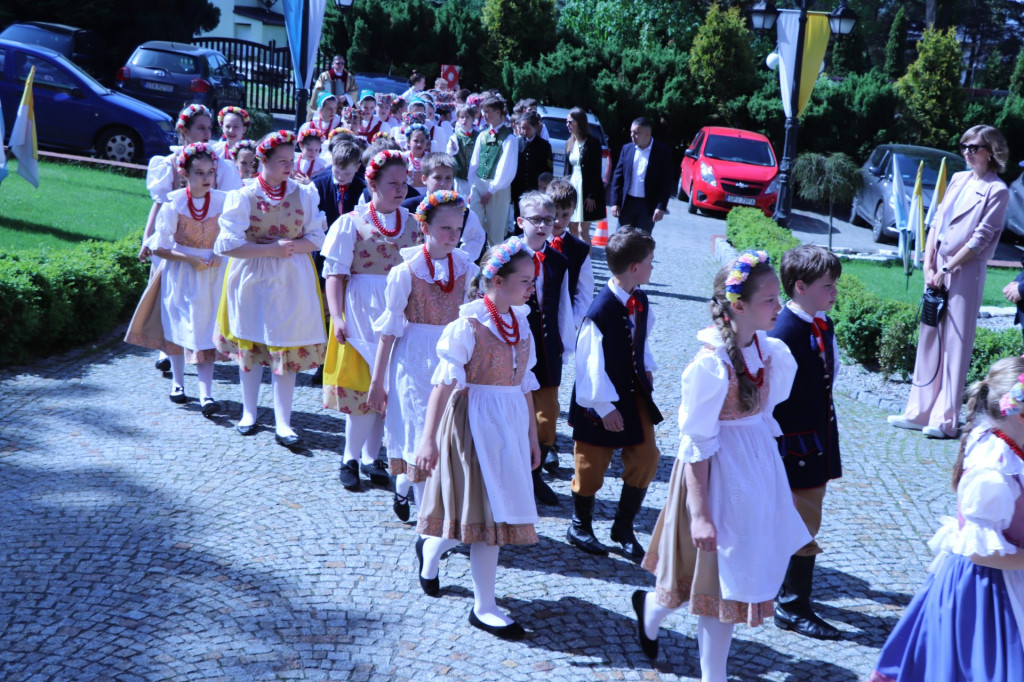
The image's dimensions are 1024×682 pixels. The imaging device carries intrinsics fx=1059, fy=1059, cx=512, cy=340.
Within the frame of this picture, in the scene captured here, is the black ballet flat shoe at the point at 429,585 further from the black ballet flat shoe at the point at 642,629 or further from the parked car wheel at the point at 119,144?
the parked car wheel at the point at 119,144

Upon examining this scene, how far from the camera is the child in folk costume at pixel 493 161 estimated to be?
33.9ft

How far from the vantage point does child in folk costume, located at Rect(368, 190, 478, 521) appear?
199 inches

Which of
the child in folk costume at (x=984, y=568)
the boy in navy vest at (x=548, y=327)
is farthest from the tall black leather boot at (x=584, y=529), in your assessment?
the child in folk costume at (x=984, y=568)

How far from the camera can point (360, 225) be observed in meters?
5.86

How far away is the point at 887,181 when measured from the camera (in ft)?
64.3

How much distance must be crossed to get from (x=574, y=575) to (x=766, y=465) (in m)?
1.48

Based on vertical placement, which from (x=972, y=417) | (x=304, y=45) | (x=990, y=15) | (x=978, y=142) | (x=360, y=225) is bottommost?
(x=972, y=417)

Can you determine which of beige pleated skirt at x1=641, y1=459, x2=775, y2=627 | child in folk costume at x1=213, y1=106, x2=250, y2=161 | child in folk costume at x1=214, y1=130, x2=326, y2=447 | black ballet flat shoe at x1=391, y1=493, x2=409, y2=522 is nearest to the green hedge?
child in folk costume at x1=213, y1=106, x2=250, y2=161

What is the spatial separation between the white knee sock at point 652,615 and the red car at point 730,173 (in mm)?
17059

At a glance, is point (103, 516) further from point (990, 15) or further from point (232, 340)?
point (990, 15)

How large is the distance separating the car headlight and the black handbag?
13272 millimetres

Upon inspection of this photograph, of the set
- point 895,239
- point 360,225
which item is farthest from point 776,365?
point 895,239

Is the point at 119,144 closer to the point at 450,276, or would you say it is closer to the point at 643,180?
the point at 643,180

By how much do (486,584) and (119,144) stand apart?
1514cm
